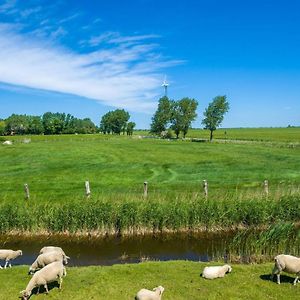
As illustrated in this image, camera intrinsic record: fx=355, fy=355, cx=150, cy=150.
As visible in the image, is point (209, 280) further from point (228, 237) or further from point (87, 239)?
point (87, 239)

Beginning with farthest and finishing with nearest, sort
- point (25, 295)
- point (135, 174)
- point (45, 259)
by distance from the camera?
point (135, 174)
point (45, 259)
point (25, 295)

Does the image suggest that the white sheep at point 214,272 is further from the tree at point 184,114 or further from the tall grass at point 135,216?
the tree at point 184,114

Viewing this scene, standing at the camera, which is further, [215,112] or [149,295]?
[215,112]

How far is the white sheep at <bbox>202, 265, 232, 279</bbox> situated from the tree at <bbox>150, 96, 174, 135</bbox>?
120 meters

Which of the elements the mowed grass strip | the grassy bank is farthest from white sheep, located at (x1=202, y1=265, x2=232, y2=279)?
the mowed grass strip

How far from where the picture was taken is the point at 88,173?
46.7 m

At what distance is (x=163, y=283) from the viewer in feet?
50.1

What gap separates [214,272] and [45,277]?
7.16 m

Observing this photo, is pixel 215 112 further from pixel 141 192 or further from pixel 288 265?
pixel 288 265

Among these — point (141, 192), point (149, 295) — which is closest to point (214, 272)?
point (149, 295)

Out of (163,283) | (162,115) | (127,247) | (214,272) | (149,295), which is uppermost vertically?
(162,115)

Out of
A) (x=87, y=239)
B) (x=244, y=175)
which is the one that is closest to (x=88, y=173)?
(x=244, y=175)

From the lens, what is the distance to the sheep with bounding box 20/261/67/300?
1380 cm

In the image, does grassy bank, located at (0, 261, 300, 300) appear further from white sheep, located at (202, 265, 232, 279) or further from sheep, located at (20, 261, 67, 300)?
sheep, located at (20, 261, 67, 300)
